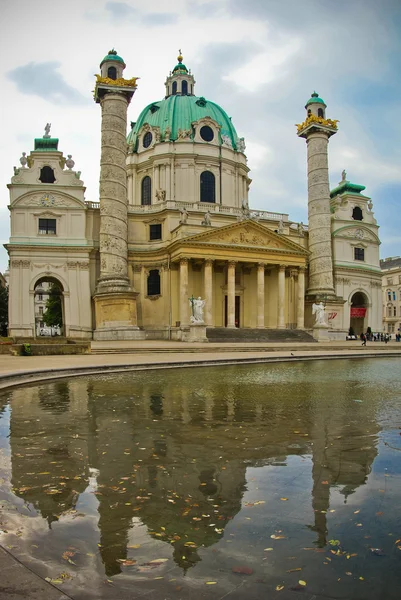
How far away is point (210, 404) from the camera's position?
35.5 feet

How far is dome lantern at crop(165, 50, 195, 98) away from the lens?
2462 inches

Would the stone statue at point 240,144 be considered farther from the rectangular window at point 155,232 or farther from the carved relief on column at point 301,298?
the carved relief on column at point 301,298

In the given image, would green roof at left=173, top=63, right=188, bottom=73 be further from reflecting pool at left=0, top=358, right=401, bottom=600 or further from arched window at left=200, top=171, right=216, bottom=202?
reflecting pool at left=0, top=358, right=401, bottom=600

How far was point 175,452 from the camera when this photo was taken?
6.60 m

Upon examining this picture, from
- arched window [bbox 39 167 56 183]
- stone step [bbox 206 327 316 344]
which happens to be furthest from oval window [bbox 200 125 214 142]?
stone step [bbox 206 327 316 344]

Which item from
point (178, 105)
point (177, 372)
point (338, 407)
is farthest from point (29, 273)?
point (338, 407)

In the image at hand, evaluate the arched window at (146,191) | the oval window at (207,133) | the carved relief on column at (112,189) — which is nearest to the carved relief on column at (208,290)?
the carved relief on column at (112,189)

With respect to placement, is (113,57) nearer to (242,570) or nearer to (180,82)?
(180,82)

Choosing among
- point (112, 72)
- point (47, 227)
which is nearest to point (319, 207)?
point (112, 72)

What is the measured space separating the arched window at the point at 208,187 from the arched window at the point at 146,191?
5858mm

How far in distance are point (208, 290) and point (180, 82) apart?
3140 cm

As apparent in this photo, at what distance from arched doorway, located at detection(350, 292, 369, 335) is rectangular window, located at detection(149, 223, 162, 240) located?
24.2 metres

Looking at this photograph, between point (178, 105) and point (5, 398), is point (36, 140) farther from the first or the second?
point (5, 398)

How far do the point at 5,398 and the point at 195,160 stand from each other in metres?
46.4
